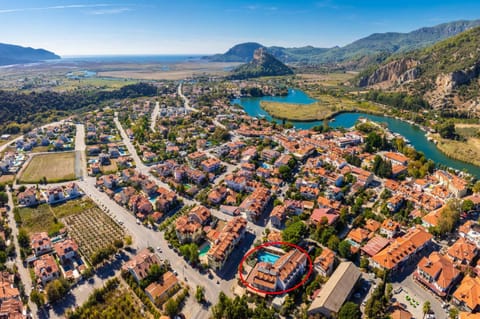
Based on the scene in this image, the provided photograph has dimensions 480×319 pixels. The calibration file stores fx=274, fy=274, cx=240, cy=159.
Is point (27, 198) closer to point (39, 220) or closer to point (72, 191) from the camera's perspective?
point (72, 191)

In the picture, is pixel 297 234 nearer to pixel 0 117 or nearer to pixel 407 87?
pixel 0 117

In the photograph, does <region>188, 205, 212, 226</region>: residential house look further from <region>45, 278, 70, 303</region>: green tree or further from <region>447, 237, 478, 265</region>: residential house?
<region>447, 237, 478, 265</region>: residential house

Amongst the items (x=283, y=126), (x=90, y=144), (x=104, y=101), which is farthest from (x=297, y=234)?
(x=104, y=101)

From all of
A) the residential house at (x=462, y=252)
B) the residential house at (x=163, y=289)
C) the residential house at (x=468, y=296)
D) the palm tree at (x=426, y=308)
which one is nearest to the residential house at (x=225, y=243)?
the residential house at (x=163, y=289)

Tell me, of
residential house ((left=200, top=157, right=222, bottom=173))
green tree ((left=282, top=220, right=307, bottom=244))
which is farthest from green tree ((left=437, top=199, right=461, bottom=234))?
residential house ((left=200, top=157, right=222, bottom=173))

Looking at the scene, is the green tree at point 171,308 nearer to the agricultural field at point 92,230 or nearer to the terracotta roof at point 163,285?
the terracotta roof at point 163,285

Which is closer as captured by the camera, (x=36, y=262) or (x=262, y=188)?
(x=36, y=262)
